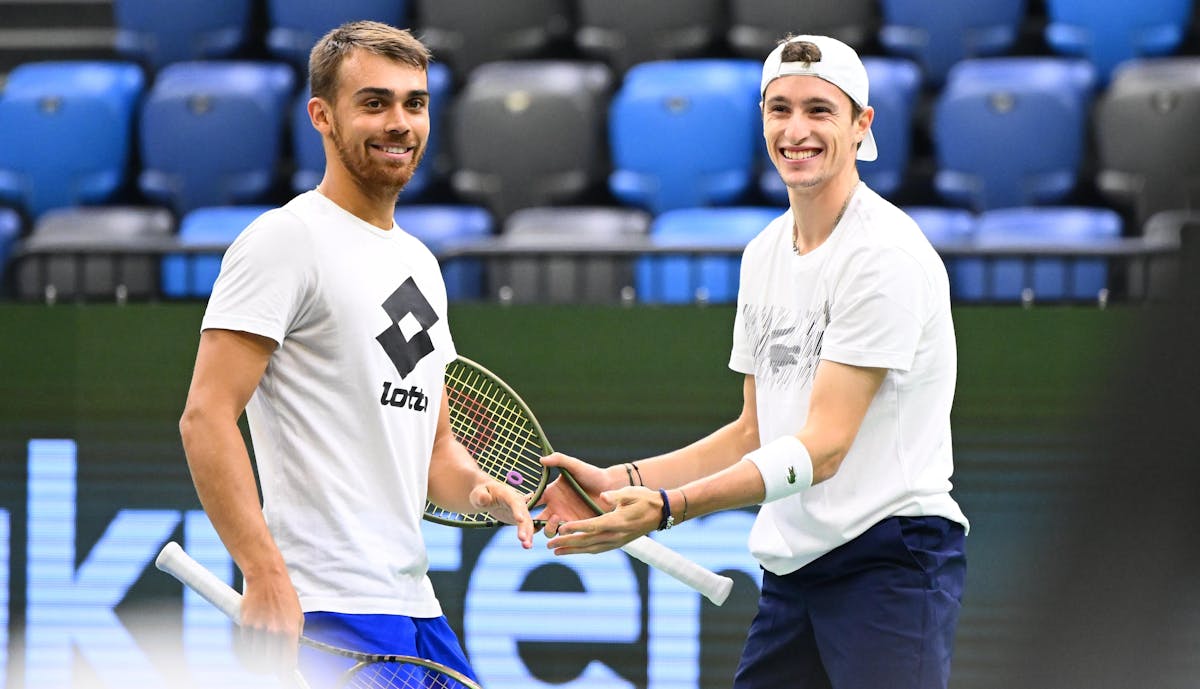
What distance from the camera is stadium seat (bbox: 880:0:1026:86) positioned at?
744cm

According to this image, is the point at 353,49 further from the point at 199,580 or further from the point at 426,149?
the point at 426,149

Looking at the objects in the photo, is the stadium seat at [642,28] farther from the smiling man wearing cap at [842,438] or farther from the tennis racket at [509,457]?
the smiling man wearing cap at [842,438]

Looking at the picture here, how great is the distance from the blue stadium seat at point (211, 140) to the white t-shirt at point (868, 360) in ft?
15.7

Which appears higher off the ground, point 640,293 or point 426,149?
point 426,149

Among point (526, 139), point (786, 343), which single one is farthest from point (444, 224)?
point (786, 343)

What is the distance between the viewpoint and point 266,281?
2.81 meters

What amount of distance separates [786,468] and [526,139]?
451 centimetres

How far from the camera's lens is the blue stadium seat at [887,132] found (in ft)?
22.6

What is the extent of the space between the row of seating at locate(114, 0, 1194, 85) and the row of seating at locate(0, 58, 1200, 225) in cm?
21

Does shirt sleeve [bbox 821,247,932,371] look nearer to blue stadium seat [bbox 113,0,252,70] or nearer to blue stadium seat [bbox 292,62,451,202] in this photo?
blue stadium seat [bbox 292,62,451,202]

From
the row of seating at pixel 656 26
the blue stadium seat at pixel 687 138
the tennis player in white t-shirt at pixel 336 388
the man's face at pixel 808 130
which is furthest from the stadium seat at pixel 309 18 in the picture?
the man's face at pixel 808 130

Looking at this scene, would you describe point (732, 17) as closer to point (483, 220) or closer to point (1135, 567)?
point (483, 220)

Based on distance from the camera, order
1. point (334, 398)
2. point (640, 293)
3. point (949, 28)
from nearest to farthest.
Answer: point (334, 398) < point (640, 293) < point (949, 28)

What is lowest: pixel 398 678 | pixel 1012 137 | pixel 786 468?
pixel 398 678
